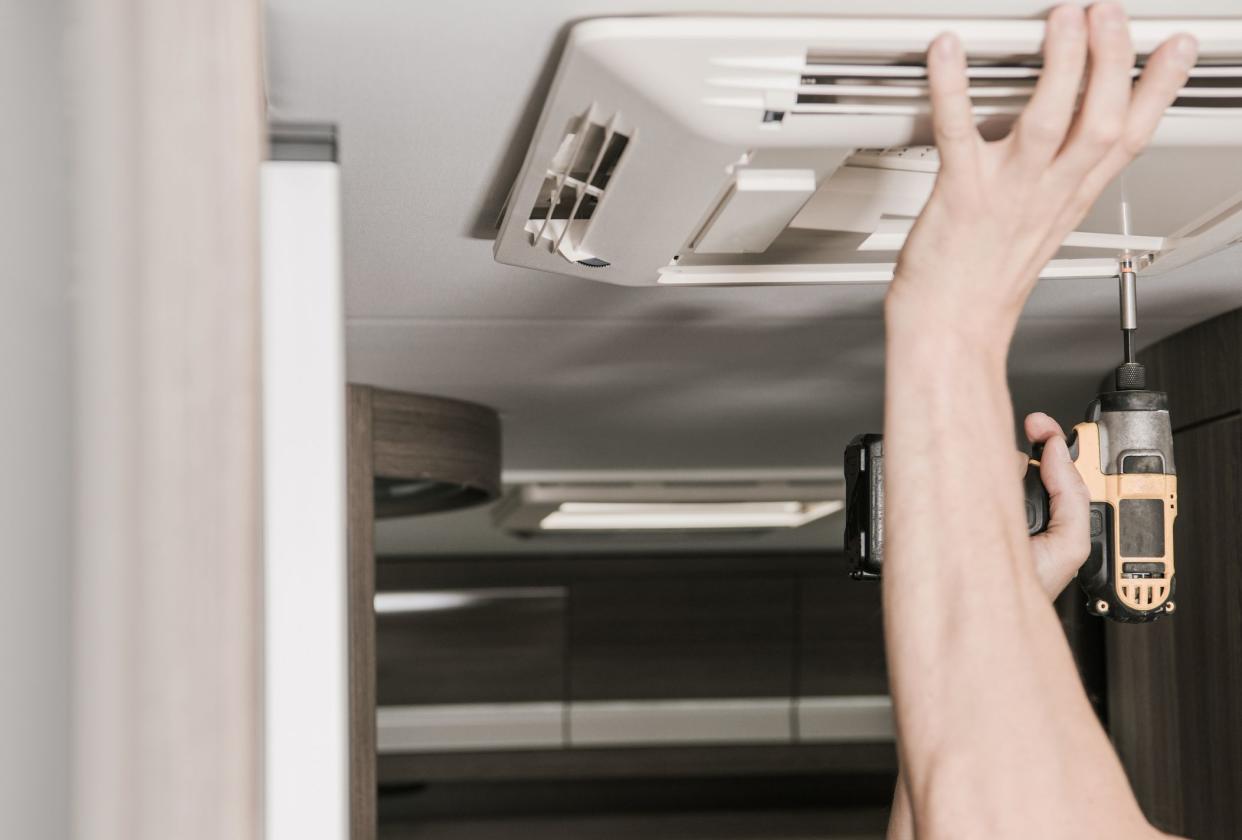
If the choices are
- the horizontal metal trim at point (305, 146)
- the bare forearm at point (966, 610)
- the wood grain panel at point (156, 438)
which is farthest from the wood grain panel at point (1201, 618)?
the wood grain panel at point (156, 438)

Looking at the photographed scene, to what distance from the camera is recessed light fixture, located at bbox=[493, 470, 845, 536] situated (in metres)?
3.05

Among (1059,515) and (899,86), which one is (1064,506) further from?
(899,86)

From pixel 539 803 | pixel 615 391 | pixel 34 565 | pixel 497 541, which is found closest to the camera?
pixel 34 565

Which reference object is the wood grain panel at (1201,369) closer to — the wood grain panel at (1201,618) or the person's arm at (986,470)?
the wood grain panel at (1201,618)

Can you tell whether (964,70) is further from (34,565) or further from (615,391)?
(615,391)

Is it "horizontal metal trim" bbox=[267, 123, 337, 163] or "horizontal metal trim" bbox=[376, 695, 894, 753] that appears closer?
"horizontal metal trim" bbox=[267, 123, 337, 163]

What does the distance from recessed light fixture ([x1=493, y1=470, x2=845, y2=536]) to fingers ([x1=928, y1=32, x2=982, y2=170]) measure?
242 centimetres

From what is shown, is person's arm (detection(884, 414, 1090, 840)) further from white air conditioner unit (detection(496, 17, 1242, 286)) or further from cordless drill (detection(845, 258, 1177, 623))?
white air conditioner unit (detection(496, 17, 1242, 286))

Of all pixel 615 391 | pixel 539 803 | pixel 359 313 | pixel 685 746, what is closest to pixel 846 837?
pixel 685 746

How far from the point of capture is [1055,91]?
2.05 ft

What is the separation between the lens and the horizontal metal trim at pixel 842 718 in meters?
4.76

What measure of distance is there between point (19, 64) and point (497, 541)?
389 centimetres

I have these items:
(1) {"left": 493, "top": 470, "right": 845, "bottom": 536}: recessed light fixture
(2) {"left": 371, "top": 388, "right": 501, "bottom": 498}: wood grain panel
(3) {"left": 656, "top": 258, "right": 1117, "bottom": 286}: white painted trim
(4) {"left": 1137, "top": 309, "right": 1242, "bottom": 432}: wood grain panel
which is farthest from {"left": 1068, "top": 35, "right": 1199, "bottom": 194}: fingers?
(1) {"left": 493, "top": 470, "right": 845, "bottom": 536}: recessed light fixture

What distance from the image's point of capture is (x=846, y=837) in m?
4.59
